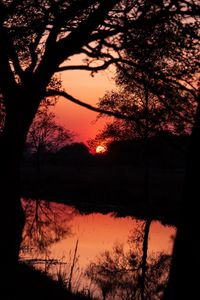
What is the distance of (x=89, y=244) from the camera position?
28.4 metres

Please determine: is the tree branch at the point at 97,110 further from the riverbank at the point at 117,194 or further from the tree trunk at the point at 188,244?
the riverbank at the point at 117,194

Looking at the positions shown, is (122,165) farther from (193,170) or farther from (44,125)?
(193,170)

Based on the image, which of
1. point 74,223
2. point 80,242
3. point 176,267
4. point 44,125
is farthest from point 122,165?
point 176,267

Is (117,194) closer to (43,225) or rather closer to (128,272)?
(43,225)

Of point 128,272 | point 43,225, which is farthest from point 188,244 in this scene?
point 43,225

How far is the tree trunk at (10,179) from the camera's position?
12156 mm

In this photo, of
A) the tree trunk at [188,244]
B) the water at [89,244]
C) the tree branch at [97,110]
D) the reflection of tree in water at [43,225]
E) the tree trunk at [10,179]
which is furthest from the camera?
the reflection of tree in water at [43,225]

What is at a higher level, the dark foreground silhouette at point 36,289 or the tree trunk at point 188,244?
the tree trunk at point 188,244

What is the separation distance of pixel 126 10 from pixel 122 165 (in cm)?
8183

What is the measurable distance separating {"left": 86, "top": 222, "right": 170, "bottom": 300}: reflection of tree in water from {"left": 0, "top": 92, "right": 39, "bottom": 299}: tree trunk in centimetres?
588

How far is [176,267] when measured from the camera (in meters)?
6.56

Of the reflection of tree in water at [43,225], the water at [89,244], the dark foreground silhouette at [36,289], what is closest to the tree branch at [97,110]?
the dark foreground silhouette at [36,289]

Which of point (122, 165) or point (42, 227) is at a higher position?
point (122, 165)

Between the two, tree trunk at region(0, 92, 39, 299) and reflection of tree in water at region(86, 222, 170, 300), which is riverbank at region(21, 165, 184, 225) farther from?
tree trunk at region(0, 92, 39, 299)
